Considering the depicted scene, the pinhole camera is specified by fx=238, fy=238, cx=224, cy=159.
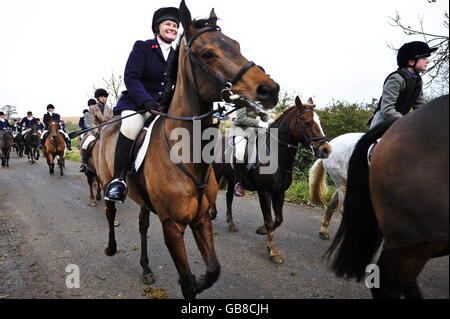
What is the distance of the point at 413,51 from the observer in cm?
328

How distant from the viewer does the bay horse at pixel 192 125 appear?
168cm

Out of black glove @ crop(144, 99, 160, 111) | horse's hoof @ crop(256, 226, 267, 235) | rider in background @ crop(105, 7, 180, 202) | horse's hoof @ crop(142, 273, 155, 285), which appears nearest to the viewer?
black glove @ crop(144, 99, 160, 111)

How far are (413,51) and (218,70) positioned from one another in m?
3.14

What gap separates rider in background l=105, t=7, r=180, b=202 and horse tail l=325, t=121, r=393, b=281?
2.07 meters

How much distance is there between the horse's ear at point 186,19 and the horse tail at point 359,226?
1.78 meters

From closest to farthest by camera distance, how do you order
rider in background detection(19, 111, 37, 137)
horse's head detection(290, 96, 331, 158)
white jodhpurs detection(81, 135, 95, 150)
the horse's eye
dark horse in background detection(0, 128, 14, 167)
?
the horse's eye, horse's head detection(290, 96, 331, 158), white jodhpurs detection(81, 135, 95, 150), dark horse in background detection(0, 128, 14, 167), rider in background detection(19, 111, 37, 137)

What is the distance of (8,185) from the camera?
9430 mm

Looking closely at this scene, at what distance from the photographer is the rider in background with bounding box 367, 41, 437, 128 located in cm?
326

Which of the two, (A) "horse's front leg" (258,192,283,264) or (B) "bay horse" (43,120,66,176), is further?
(B) "bay horse" (43,120,66,176)

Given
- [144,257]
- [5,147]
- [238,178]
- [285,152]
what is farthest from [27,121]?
[285,152]

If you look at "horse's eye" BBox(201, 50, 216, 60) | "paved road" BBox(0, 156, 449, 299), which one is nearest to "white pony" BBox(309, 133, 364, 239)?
"paved road" BBox(0, 156, 449, 299)

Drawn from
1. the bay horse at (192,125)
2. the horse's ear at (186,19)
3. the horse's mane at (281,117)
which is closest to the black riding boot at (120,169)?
the bay horse at (192,125)

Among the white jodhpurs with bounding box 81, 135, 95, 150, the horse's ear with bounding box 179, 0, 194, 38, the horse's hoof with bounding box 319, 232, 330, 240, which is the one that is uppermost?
the horse's ear with bounding box 179, 0, 194, 38

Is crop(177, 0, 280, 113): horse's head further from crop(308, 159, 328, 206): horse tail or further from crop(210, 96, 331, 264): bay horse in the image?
crop(308, 159, 328, 206): horse tail
